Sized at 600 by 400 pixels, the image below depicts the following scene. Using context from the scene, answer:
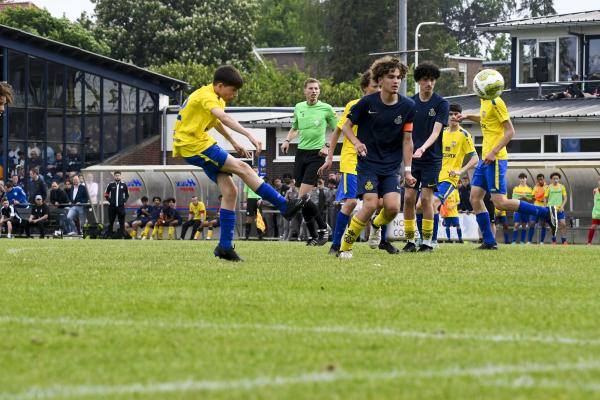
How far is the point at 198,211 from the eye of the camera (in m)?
37.8

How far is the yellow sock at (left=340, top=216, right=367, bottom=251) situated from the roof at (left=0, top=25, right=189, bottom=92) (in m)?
37.2

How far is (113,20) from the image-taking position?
3118 inches

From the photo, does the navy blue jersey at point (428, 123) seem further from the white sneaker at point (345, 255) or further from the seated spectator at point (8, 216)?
the seated spectator at point (8, 216)

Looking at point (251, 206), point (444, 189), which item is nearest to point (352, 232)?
point (444, 189)

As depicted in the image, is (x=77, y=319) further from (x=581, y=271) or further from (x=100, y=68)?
(x=100, y=68)

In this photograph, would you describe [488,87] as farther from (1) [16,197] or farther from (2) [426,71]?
(1) [16,197]

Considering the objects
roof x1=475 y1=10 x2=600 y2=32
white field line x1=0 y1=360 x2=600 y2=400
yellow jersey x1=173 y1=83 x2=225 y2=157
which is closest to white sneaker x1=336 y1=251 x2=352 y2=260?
yellow jersey x1=173 y1=83 x2=225 y2=157

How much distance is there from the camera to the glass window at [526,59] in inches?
1939

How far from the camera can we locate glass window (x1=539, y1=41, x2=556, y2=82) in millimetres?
48594

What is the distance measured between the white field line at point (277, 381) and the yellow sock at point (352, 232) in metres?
7.74

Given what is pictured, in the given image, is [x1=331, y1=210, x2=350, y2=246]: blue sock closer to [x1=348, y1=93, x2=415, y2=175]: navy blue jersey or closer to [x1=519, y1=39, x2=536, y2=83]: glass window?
[x1=348, y1=93, x2=415, y2=175]: navy blue jersey

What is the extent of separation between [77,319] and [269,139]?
41.9 meters

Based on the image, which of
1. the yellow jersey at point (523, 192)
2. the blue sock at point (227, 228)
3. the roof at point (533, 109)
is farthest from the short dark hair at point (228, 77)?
the roof at point (533, 109)

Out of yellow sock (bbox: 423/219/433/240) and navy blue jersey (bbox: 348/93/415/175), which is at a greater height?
navy blue jersey (bbox: 348/93/415/175)
